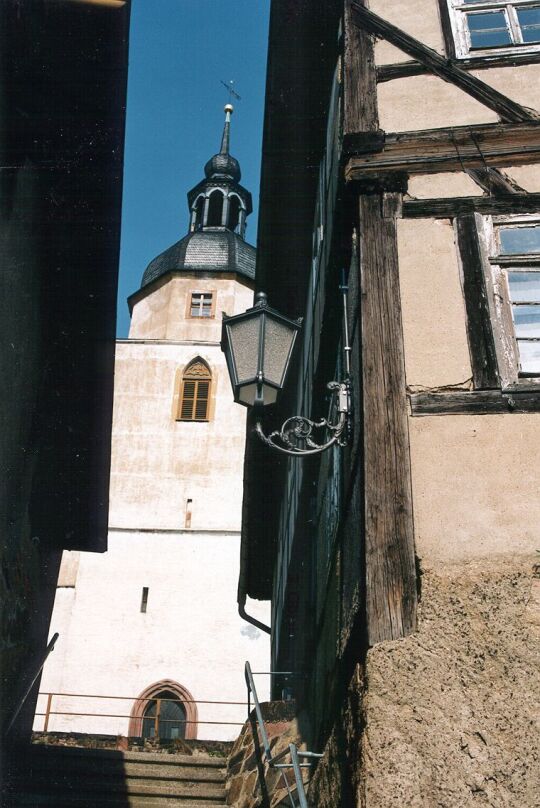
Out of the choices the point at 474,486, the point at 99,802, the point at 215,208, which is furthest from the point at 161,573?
the point at 474,486

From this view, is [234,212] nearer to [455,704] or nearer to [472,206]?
→ [472,206]

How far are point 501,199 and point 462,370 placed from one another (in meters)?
1.15

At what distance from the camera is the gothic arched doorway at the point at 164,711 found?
2223 centimetres

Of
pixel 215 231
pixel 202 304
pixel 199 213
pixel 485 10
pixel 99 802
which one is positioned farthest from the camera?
pixel 199 213

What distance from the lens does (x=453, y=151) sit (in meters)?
5.07

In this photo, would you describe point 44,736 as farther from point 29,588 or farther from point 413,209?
point 413,209

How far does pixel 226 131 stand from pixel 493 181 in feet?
139

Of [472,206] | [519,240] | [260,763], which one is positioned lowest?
[260,763]

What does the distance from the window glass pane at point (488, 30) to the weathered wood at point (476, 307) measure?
1.54 metres

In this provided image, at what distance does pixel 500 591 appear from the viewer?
3680 millimetres

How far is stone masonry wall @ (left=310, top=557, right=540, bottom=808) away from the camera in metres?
3.21

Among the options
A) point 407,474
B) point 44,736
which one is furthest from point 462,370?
point 44,736

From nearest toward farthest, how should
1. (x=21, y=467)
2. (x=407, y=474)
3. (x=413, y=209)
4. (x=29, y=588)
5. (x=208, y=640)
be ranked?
(x=407, y=474) → (x=413, y=209) → (x=21, y=467) → (x=29, y=588) → (x=208, y=640)

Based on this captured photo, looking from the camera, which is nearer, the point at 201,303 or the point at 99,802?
the point at 99,802
